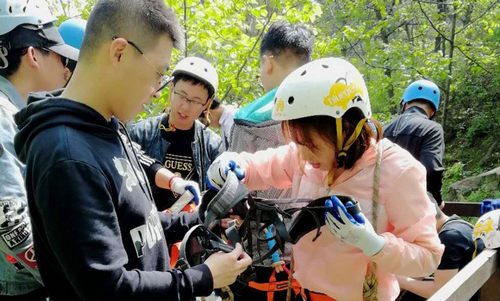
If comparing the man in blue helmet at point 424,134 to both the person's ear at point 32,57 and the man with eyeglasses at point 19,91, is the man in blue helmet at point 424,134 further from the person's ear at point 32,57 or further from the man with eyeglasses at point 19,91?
the person's ear at point 32,57

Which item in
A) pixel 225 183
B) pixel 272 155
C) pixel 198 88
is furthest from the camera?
pixel 198 88

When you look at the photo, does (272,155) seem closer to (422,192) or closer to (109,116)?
(422,192)

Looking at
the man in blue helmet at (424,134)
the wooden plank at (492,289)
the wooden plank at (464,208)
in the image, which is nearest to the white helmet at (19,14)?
the wooden plank at (492,289)

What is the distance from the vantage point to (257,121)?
105 inches

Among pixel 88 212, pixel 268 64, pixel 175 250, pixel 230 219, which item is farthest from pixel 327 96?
pixel 175 250

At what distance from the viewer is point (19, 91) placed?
2289mm

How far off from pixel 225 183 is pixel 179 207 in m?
0.90

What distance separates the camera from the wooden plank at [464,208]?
5.16 metres

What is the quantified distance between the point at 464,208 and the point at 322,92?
422cm

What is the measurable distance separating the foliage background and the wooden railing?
453 cm

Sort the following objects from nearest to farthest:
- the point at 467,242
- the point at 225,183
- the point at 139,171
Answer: the point at 139,171 < the point at 225,183 < the point at 467,242

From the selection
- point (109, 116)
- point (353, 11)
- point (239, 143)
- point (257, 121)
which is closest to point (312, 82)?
point (257, 121)

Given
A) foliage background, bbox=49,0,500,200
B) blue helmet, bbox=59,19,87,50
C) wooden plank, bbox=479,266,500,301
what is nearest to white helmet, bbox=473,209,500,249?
wooden plank, bbox=479,266,500,301

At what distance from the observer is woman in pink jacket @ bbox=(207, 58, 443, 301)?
6.15 ft
